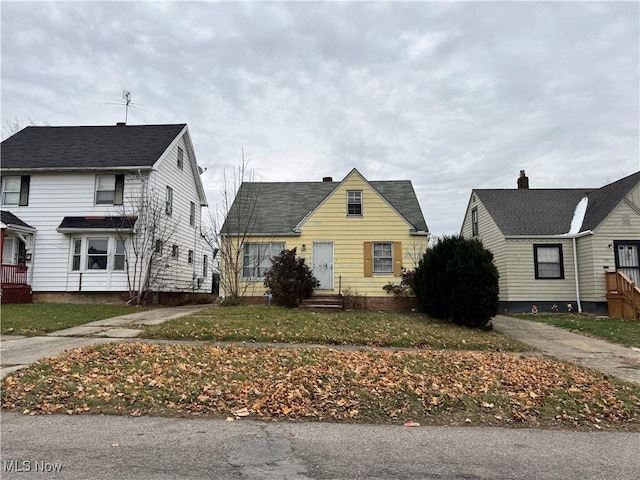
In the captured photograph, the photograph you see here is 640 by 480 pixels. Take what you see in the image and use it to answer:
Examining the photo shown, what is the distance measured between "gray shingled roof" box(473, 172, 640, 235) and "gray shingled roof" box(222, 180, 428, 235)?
3.77m

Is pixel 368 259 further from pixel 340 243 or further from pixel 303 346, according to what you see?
pixel 303 346

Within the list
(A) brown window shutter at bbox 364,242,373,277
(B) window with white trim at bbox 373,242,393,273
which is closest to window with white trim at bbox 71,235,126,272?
(A) brown window shutter at bbox 364,242,373,277

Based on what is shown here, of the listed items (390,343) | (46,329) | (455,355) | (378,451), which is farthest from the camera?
(46,329)

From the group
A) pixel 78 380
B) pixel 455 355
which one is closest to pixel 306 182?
pixel 455 355

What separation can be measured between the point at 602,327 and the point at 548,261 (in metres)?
5.78

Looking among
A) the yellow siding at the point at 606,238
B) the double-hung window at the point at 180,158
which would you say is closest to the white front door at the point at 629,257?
the yellow siding at the point at 606,238

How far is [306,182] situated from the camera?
2355cm

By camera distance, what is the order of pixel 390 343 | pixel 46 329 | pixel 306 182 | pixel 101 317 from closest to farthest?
pixel 390 343 → pixel 46 329 → pixel 101 317 → pixel 306 182

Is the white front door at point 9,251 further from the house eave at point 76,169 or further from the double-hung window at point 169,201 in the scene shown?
the double-hung window at point 169,201

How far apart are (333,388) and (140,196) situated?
53.8ft

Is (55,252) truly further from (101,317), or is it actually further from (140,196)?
(101,317)

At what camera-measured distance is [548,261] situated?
19.4m

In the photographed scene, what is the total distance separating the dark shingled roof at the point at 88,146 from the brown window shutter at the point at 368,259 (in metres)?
10.3

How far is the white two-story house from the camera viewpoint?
62.7 feet
